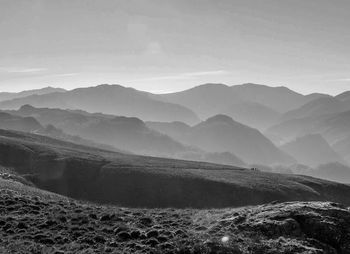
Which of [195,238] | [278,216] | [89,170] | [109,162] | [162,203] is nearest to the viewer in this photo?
[195,238]

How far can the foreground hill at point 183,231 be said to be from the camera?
2108 centimetres

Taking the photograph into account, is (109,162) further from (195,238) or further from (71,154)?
(195,238)

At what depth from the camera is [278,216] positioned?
2478cm

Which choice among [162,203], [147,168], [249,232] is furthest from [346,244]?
[147,168]

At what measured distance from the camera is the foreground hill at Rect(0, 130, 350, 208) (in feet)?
254

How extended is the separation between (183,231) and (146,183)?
6053cm

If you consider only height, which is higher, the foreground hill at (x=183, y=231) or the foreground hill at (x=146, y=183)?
the foreground hill at (x=183, y=231)

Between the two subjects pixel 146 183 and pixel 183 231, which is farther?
pixel 146 183

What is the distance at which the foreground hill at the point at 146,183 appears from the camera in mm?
77375

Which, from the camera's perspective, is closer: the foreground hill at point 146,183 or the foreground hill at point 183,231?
the foreground hill at point 183,231

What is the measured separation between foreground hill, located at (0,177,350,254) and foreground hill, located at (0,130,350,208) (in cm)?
4788

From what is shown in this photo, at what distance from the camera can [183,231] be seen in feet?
76.9

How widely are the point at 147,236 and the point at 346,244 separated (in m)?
12.8

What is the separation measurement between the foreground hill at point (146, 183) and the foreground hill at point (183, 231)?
47881 millimetres
